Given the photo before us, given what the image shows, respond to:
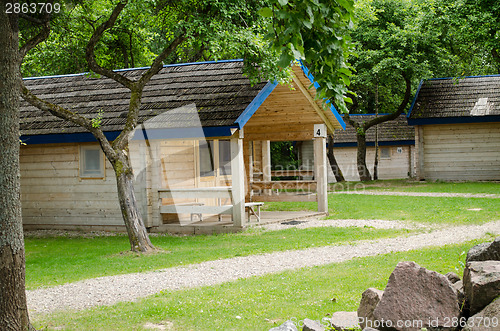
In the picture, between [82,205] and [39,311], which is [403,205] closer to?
[82,205]

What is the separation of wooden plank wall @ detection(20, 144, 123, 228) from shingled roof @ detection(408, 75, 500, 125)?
17109 mm

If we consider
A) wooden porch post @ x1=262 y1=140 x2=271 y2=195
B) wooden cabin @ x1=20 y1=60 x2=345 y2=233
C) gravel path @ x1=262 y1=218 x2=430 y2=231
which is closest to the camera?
gravel path @ x1=262 y1=218 x2=430 y2=231

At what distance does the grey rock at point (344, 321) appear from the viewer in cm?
514

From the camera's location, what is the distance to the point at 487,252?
5629 millimetres

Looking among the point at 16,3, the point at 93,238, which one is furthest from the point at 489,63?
the point at 16,3

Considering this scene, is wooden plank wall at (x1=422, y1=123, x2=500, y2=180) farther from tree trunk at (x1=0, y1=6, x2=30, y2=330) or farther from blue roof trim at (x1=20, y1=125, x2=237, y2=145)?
tree trunk at (x1=0, y1=6, x2=30, y2=330)

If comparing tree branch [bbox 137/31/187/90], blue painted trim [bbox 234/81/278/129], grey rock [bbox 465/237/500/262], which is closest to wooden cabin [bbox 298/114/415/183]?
blue painted trim [bbox 234/81/278/129]

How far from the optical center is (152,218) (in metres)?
14.6

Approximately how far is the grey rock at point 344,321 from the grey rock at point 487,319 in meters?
1.04

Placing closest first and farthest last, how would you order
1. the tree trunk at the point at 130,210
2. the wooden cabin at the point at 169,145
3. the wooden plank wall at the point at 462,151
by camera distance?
1. the tree trunk at the point at 130,210
2. the wooden cabin at the point at 169,145
3. the wooden plank wall at the point at 462,151

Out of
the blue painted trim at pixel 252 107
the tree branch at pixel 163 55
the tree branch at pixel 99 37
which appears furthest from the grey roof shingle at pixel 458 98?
the tree branch at pixel 99 37

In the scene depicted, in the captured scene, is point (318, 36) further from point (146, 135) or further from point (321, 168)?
point (321, 168)

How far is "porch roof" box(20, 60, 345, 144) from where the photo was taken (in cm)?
1349

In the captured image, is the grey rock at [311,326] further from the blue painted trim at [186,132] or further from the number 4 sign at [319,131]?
the number 4 sign at [319,131]
